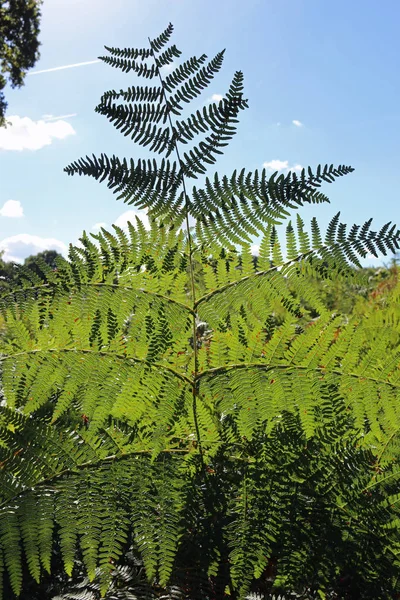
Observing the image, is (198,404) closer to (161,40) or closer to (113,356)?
(113,356)

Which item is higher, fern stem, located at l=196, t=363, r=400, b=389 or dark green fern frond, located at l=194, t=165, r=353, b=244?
dark green fern frond, located at l=194, t=165, r=353, b=244

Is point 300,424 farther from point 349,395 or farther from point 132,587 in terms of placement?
point 132,587

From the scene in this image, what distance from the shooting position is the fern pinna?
104 centimetres

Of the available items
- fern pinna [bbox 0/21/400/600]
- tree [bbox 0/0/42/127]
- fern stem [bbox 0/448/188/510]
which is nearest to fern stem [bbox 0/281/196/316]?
fern pinna [bbox 0/21/400/600]

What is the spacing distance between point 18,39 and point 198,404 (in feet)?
93.9

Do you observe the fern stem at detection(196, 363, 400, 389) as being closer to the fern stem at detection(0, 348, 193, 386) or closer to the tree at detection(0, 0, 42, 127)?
the fern stem at detection(0, 348, 193, 386)

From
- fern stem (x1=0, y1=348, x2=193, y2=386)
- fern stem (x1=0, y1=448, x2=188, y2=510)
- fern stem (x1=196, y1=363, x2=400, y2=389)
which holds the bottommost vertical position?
fern stem (x1=0, y1=448, x2=188, y2=510)

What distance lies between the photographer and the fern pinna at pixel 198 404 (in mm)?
1035

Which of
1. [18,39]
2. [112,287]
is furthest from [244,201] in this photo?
[18,39]

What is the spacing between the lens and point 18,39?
2561 centimetres

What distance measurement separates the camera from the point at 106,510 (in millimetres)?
1030

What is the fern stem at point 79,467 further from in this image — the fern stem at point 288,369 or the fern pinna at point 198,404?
the fern stem at point 288,369

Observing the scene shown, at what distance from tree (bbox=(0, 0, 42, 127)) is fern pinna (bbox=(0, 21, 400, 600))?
27.5 meters

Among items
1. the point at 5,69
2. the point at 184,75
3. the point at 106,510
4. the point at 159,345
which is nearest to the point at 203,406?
the point at 159,345
